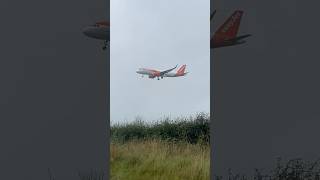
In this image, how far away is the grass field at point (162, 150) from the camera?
16.6 feet

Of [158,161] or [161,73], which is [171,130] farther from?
[161,73]

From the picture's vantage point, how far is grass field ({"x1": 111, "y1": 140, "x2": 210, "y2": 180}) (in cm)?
502
